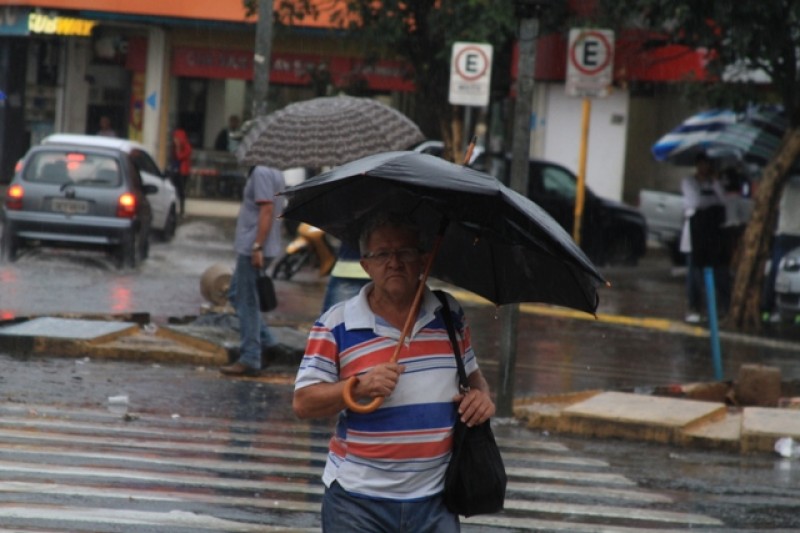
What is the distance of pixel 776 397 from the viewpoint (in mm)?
12297

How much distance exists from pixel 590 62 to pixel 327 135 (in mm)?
8475

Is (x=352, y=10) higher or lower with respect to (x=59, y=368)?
higher

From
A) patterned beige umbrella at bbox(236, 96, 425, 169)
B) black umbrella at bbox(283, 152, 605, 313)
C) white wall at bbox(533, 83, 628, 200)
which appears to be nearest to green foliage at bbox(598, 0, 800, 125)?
patterned beige umbrella at bbox(236, 96, 425, 169)

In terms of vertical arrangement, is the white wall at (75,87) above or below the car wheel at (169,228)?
above

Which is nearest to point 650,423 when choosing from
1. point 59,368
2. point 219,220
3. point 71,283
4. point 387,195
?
point 59,368

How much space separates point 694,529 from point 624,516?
382mm

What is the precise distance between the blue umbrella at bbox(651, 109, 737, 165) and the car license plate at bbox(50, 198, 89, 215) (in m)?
8.92

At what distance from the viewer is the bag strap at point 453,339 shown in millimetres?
4637

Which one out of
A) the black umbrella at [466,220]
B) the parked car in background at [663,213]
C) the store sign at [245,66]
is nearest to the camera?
the black umbrella at [466,220]

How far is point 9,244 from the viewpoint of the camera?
795 inches

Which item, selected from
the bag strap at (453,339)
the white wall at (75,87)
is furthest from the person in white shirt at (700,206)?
the white wall at (75,87)

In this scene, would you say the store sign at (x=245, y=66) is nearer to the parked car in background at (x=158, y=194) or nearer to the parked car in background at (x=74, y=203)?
the parked car in background at (x=158, y=194)

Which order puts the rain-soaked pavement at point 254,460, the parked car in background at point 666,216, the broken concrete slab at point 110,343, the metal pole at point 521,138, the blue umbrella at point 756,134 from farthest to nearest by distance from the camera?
the parked car in background at point 666,216, the blue umbrella at point 756,134, the broken concrete slab at point 110,343, the metal pole at point 521,138, the rain-soaked pavement at point 254,460

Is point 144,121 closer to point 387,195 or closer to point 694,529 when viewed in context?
point 694,529
